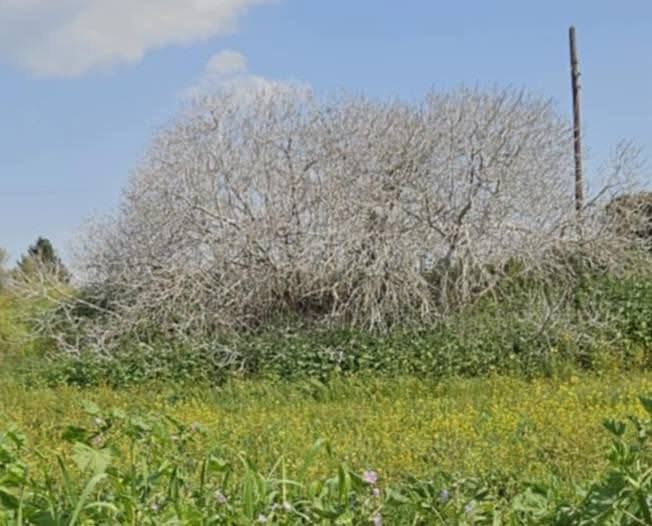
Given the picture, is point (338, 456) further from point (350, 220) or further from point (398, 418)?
point (350, 220)

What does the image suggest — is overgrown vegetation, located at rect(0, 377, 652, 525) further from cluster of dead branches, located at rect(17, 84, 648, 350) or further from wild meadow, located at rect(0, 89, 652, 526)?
cluster of dead branches, located at rect(17, 84, 648, 350)

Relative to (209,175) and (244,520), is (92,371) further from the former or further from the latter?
(244,520)

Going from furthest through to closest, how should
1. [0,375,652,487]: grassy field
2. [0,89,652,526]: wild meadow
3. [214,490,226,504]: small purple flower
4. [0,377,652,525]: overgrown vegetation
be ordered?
[0,89,652,526]: wild meadow < [0,375,652,487]: grassy field < [214,490,226,504]: small purple flower < [0,377,652,525]: overgrown vegetation

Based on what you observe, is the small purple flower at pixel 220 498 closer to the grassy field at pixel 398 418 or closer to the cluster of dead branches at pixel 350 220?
the grassy field at pixel 398 418

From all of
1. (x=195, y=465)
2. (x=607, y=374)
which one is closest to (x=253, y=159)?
(x=607, y=374)

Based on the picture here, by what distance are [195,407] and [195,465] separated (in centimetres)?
570

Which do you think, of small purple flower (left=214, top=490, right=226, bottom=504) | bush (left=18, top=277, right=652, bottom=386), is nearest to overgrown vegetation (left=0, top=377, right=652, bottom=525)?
small purple flower (left=214, top=490, right=226, bottom=504)

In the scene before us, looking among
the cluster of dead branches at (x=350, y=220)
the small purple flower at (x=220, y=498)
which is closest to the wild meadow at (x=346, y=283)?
the cluster of dead branches at (x=350, y=220)

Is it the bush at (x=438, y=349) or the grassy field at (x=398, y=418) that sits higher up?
the bush at (x=438, y=349)

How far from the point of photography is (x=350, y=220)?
38.5 feet

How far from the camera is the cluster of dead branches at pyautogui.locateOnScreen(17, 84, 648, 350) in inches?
460

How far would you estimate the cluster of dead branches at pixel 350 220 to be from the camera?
1167 cm

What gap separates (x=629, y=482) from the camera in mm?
1805

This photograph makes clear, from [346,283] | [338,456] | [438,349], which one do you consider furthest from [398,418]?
[346,283]
